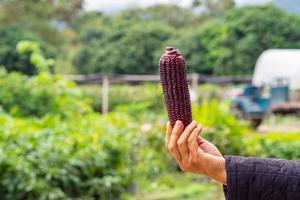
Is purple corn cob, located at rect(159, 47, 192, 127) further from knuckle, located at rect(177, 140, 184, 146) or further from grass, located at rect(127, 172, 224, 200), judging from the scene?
grass, located at rect(127, 172, 224, 200)

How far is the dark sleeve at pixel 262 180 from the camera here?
5.08 feet

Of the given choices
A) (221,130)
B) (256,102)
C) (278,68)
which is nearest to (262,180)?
(221,130)

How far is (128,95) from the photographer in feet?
70.4

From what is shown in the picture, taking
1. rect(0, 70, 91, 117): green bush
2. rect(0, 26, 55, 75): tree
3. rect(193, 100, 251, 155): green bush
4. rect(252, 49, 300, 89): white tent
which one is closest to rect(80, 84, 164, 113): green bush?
rect(252, 49, 300, 89): white tent

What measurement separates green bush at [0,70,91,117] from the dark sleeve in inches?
253

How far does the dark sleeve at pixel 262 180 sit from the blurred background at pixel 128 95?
3.51m

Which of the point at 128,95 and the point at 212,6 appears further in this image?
the point at 212,6

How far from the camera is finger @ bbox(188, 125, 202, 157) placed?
1.55 meters

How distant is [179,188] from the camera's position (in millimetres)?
8398

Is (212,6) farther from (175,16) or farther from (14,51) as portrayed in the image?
(14,51)

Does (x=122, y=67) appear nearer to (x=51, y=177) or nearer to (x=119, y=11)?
(x=119, y=11)

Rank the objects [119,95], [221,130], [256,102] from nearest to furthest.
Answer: [221,130]
[256,102]
[119,95]

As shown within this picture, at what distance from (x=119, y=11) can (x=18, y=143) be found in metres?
38.0

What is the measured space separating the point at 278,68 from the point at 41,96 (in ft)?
52.5
